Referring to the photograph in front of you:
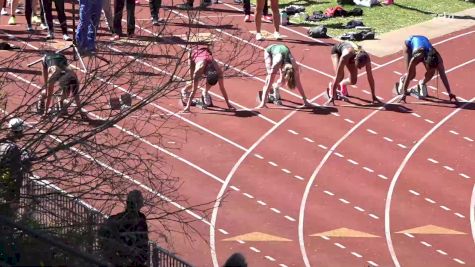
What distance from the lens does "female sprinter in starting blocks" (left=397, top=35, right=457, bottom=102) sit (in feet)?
82.7

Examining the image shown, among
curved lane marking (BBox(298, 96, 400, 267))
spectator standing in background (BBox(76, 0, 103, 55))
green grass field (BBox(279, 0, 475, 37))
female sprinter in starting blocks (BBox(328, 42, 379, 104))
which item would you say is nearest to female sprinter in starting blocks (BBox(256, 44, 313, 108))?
female sprinter in starting blocks (BBox(328, 42, 379, 104))

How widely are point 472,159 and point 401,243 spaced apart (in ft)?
12.4

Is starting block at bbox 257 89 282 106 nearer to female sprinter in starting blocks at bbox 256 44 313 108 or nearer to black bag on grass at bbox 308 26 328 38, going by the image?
female sprinter in starting blocks at bbox 256 44 313 108

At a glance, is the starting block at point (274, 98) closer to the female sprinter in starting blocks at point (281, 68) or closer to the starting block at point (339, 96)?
the female sprinter in starting blocks at point (281, 68)

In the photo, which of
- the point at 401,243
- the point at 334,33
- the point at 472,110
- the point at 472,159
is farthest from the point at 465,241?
the point at 334,33

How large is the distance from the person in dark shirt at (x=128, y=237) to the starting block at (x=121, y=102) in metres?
1.14

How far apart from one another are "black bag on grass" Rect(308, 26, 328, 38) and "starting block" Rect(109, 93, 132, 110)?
1445 centimetres

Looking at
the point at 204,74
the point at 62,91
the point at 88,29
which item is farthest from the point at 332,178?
the point at 62,91

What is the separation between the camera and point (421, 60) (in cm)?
2534

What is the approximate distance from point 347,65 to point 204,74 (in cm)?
594

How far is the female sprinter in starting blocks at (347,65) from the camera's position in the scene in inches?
977

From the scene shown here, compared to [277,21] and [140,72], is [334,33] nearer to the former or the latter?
[277,21]

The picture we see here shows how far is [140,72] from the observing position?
597 inches

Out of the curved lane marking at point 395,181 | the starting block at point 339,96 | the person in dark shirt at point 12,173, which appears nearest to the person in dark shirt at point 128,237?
the person in dark shirt at point 12,173
